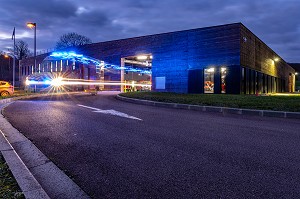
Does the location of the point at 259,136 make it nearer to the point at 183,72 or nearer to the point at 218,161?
the point at 218,161

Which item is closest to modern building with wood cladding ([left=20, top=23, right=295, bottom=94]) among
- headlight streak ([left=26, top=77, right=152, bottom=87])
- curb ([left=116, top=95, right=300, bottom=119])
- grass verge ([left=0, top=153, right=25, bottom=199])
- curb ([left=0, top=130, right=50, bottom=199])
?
headlight streak ([left=26, top=77, right=152, bottom=87])

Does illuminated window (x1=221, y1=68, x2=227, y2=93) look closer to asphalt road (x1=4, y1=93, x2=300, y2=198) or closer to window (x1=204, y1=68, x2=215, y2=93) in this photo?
window (x1=204, y1=68, x2=215, y2=93)

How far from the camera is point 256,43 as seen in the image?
28.2 meters

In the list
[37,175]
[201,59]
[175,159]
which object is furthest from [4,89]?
[175,159]

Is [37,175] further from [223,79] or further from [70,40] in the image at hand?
[70,40]

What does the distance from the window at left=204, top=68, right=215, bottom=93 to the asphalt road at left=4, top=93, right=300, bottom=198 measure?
712 inches

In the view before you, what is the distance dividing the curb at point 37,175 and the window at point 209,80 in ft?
70.8

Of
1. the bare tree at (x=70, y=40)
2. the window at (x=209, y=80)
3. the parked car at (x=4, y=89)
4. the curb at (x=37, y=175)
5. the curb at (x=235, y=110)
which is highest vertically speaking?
the bare tree at (x=70, y=40)

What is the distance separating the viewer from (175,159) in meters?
3.96

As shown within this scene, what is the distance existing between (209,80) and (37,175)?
22967mm

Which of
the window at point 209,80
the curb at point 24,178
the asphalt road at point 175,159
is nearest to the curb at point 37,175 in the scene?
the curb at point 24,178

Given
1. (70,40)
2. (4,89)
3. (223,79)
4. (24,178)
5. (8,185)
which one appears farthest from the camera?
(70,40)

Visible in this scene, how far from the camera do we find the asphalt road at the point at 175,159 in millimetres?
2885

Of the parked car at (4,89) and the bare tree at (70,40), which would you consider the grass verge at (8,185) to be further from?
the bare tree at (70,40)
